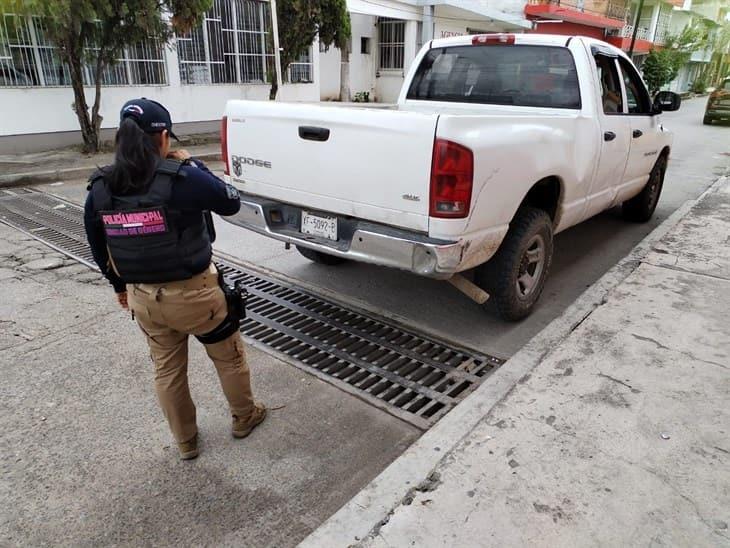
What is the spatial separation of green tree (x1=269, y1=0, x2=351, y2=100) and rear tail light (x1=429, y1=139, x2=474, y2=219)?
36.5 ft

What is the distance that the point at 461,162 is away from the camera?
2.98m

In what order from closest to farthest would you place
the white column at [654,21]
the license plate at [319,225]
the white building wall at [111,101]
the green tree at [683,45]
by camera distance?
the license plate at [319,225]
the white building wall at [111,101]
the green tree at [683,45]
the white column at [654,21]

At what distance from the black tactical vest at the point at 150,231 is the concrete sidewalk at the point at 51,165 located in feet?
21.3

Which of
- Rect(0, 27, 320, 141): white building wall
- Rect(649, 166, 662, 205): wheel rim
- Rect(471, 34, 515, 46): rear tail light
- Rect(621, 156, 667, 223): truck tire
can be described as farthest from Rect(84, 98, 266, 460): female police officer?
Rect(0, 27, 320, 141): white building wall

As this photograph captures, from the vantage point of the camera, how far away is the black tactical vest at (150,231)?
2.23 metres

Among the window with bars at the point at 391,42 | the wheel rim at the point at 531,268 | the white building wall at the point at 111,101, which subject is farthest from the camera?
the window with bars at the point at 391,42

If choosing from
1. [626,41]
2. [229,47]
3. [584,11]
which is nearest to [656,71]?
[584,11]

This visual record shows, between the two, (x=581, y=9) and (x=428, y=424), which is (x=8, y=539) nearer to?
(x=428, y=424)

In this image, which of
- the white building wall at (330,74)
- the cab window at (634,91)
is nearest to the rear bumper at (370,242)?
the cab window at (634,91)

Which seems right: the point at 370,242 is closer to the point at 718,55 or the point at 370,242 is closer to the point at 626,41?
the point at 626,41

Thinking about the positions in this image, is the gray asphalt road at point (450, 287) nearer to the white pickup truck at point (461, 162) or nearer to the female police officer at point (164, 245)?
the white pickup truck at point (461, 162)

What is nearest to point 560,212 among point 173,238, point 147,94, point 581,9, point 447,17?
point 173,238

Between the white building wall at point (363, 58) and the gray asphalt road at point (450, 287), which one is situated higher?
the white building wall at point (363, 58)

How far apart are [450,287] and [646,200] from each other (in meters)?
3.35
